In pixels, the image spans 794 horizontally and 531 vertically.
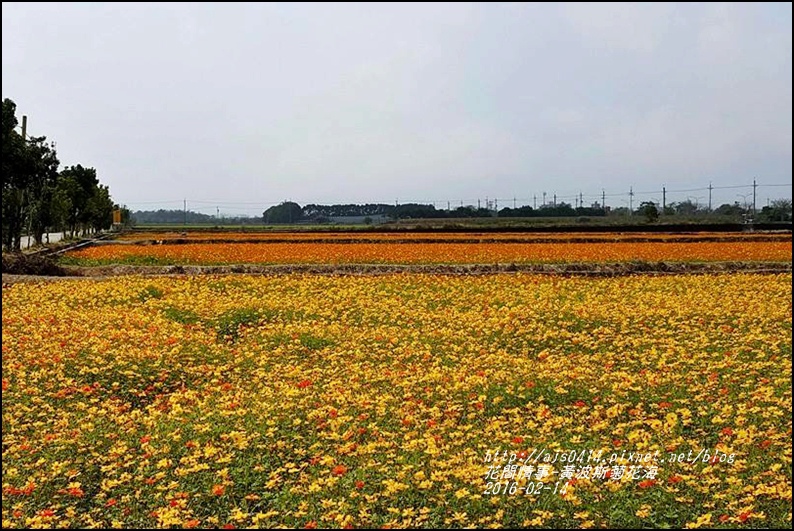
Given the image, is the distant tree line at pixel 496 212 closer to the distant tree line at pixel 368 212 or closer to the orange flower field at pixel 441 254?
the distant tree line at pixel 368 212

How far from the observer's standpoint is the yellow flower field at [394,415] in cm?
495

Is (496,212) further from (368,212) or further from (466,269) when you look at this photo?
(466,269)

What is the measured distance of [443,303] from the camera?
13.5 m

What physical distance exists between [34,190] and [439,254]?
78.3ft

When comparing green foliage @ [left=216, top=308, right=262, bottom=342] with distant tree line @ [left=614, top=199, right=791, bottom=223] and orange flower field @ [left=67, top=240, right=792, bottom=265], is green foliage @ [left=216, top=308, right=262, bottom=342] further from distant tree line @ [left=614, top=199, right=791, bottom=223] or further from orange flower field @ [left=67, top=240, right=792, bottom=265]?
distant tree line @ [left=614, top=199, right=791, bottom=223]

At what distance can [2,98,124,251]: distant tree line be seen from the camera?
26375 mm

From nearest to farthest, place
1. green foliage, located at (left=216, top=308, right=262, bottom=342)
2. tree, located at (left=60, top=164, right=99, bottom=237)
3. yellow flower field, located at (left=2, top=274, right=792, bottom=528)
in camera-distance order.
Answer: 1. yellow flower field, located at (left=2, top=274, right=792, bottom=528)
2. green foliage, located at (left=216, top=308, right=262, bottom=342)
3. tree, located at (left=60, top=164, right=99, bottom=237)

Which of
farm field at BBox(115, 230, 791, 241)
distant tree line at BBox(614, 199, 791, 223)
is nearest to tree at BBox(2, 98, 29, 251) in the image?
farm field at BBox(115, 230, 791, 241)

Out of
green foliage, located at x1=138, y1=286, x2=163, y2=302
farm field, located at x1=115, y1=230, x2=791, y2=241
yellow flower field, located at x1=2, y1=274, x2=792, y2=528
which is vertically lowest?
yellow flower field, located at x1=2, y1=274, x2=792, y2=528

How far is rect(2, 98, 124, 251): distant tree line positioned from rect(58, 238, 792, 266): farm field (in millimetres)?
4036

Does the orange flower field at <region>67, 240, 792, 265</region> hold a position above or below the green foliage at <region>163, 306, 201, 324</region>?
above

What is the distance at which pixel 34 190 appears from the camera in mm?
37125

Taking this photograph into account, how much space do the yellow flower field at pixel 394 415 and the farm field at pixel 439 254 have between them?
33.8 ft

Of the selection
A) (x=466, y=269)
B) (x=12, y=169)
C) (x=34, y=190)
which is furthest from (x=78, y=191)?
(x=466, y=269)
